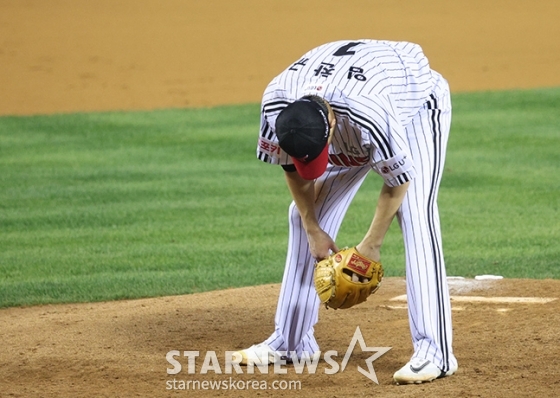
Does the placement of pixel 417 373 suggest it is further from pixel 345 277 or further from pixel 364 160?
pixel 364 160

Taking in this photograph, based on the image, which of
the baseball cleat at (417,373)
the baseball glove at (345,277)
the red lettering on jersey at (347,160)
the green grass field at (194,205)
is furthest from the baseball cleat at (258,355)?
the green grass field at (194,205)

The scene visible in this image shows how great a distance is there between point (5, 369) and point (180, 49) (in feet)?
51.6

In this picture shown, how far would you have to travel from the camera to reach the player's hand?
387 cm

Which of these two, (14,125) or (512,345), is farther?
(14,125)

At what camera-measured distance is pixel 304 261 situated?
4.13m

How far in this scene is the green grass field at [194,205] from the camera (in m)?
6.48

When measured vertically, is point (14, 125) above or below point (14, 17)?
below

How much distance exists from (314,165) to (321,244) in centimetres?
61

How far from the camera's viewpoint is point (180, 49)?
19453mm

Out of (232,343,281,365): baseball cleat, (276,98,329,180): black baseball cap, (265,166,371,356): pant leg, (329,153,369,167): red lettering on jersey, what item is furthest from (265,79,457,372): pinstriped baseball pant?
(232,343,281,365): baseball cleat

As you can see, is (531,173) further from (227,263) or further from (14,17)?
(14,17)

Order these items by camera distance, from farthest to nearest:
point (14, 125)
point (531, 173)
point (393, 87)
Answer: point (14, 125)
point (531, 173)
point (393, 87)

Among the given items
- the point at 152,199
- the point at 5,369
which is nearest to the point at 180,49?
the point at 152,199

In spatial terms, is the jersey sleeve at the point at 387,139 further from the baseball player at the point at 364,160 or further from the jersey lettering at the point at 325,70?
the jersey lettering at the point at 325,70
